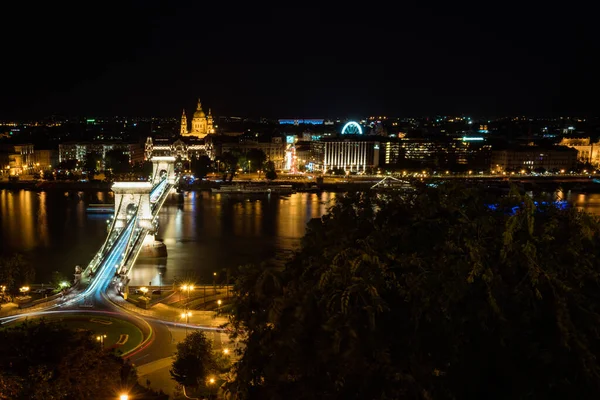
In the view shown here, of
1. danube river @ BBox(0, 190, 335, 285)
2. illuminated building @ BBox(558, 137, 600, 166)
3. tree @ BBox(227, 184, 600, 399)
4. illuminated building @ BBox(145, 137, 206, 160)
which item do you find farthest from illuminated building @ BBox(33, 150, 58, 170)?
tree @ BBox(227, 184, 600, 399)

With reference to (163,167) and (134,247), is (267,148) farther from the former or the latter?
(134,247)

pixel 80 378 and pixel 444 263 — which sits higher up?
pixel 444 263

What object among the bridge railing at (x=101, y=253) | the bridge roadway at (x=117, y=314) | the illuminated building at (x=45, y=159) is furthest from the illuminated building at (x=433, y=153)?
the bridge roadway at (x=117, y=314)

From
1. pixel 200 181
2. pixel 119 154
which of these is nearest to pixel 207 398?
pixel 200 181

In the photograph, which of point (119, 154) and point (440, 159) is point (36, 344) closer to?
point (119, 154)

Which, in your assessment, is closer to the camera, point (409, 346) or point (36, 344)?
point (409, 346)
